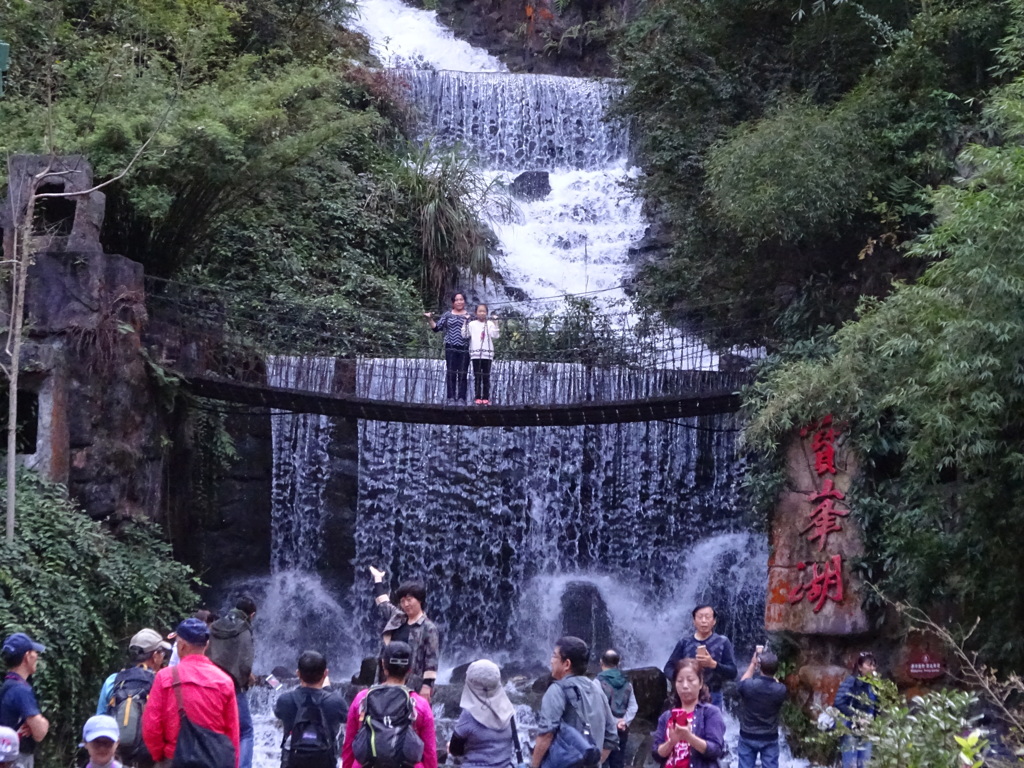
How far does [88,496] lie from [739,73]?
7.90 metres

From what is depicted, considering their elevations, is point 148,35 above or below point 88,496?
above

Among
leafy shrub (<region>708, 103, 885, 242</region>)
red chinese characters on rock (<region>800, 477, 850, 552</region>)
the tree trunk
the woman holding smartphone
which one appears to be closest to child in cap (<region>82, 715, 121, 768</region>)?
the woman holding smartphone

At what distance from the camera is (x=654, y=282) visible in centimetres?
1412

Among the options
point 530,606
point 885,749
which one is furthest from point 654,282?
point 885,749

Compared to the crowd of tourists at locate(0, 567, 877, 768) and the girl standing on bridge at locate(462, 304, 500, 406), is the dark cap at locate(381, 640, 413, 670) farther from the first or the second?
the girl standing on bridge at locate(462, 304, 500, 406)

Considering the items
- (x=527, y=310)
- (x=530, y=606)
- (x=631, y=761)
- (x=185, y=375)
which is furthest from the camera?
(x=527, y=310)

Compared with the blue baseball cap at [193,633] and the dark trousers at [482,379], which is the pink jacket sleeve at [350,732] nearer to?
the blue baseball cap at [193,633]

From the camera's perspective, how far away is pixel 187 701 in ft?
14.8

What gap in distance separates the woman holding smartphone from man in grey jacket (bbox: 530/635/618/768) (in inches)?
16.7

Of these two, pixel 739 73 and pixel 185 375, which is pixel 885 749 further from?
pixel 739 73

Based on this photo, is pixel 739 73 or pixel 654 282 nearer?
pixel 739 73

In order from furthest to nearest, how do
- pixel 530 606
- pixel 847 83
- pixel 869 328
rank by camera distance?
pixel 530 606 → pixel 847 83 → pixel 869 328

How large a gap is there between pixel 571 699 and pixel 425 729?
2.52ft

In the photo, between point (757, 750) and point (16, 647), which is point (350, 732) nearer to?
point (16, 647)
